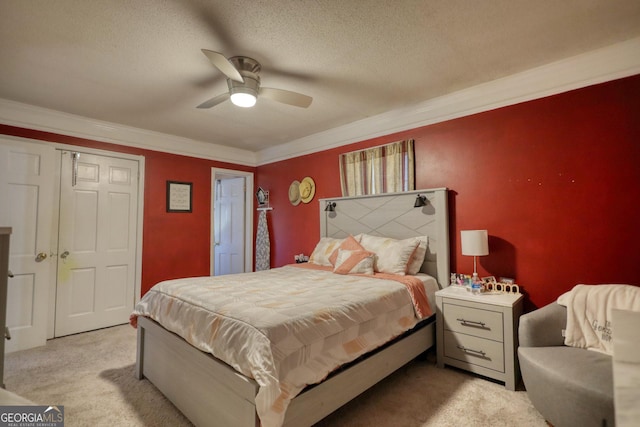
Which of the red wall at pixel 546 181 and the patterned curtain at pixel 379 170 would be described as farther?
the patterned curtain at pixel 379 170

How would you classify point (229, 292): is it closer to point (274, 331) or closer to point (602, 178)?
point (274, 331)

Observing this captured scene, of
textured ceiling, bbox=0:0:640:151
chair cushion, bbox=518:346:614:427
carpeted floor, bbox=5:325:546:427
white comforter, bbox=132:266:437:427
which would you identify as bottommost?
carpeted floor, bbox=5:325:546:427

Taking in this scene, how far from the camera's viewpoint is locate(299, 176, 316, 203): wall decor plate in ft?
14.5

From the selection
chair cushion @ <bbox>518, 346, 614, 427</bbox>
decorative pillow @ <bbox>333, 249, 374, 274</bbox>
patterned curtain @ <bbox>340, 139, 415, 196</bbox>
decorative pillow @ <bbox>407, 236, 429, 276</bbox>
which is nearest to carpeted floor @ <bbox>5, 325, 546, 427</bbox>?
chair cushion @ <bbox>518, 346, 614, 427</bbox>

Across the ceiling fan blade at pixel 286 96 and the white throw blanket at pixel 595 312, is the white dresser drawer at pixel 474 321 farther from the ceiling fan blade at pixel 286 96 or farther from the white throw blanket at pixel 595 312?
the ceiling fan blade at pixel 286 96

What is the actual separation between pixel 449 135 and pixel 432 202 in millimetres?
731

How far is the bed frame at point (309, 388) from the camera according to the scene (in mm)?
1533

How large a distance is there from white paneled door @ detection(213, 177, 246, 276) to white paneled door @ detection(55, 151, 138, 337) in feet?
5.56

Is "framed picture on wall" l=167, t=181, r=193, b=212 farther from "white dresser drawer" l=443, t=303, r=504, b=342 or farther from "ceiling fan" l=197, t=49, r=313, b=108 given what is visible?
"white dresser drawer" l=443, t=303, r=504, b=342

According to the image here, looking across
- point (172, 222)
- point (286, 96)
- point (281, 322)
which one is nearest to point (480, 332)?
point (281, 322)

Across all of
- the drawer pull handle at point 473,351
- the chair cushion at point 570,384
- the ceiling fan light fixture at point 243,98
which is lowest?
the drawer pull handle at point 473,351
